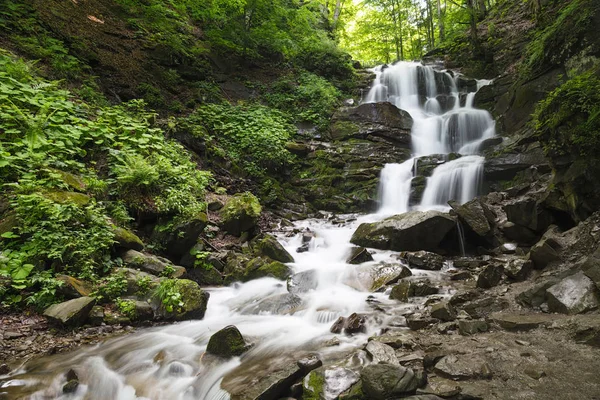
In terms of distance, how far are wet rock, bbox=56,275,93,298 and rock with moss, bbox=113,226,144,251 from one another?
1.02 meters

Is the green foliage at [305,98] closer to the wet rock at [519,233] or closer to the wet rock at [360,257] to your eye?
the wet rock at [360,257]

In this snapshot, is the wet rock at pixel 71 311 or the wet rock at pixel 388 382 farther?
the wet rock at pixel 71 311

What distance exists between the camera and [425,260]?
7.09 m

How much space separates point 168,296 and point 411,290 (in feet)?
12.9

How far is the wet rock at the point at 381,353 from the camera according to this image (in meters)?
3.26

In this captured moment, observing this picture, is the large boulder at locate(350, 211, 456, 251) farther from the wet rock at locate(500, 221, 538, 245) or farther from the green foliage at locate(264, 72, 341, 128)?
the green foliage at locate(264, 72, 341, 128)

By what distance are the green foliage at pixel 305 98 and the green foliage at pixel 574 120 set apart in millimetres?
9372

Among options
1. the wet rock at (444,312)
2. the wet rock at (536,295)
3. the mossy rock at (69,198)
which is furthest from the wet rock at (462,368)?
the mossy rock at (69,198)

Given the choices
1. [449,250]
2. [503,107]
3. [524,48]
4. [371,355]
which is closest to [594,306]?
[371,355]

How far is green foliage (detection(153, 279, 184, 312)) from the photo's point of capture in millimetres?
4852

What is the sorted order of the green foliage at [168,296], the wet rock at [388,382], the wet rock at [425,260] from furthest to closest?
1. the wet rock at [425,260]
2. the green foliage at [168,296]
3. the wet rock at [388,382]

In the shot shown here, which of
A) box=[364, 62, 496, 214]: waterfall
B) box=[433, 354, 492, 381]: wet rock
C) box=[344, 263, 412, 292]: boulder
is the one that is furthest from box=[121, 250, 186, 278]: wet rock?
box=[364, 62, 496, 214]: waterfall

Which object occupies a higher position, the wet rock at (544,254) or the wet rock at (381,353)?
the wet rock at (544,254)

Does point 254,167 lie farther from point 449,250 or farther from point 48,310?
point 48,310
